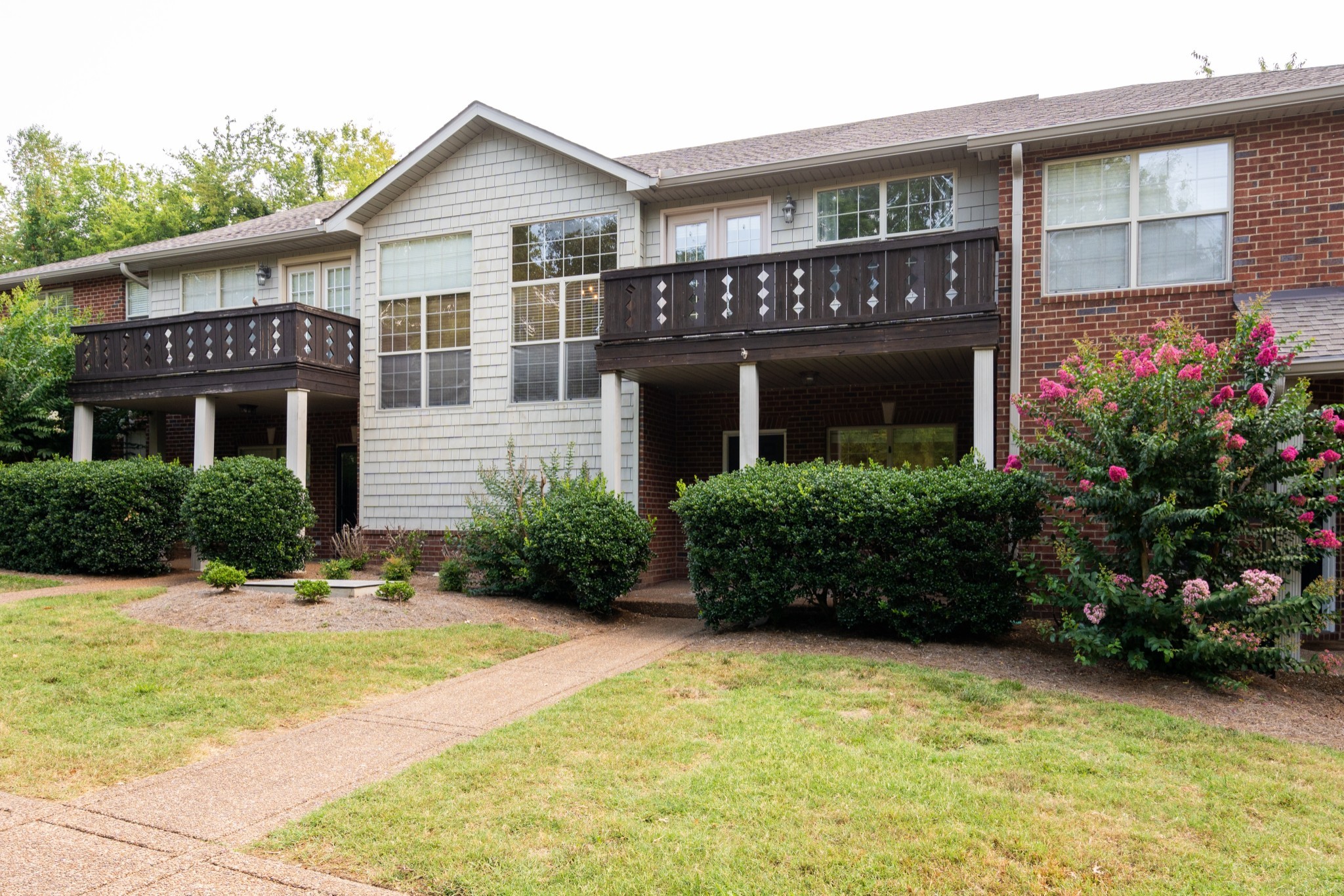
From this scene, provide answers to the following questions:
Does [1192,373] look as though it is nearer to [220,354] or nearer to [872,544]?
[872,544]

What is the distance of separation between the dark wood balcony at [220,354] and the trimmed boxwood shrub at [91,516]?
176 centimetres

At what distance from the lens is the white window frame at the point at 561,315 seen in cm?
1311

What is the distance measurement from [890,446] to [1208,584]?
6.19 m

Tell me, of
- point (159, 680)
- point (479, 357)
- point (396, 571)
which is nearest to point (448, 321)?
point (479, 357)

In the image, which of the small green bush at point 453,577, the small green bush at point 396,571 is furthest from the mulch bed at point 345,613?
the small green bush at point 396,571

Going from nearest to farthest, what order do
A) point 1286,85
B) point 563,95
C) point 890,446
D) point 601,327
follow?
point 1286,85 < point 601,327 < point 890,446 < point 563,95

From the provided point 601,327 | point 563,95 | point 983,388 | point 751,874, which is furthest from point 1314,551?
point 563,95

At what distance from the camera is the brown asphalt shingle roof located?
1019 centimetres

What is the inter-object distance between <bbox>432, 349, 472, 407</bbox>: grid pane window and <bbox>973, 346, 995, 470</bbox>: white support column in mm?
7702

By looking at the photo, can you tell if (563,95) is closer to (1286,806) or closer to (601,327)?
(601,327)

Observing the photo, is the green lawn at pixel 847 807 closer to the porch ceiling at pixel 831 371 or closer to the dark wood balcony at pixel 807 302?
the dark wood balcony at pixel 807 302

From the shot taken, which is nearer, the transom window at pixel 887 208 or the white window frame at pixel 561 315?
the transom window at pixel 887 208

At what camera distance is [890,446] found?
511 inches

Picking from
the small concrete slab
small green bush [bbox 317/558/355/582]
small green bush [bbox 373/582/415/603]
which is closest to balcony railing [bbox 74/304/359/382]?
small green bush [bbox 317/558/355/582]
